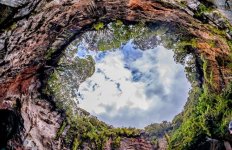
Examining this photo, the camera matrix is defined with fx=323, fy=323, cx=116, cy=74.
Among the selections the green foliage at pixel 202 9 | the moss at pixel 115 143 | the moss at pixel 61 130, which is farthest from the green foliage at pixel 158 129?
the green foliage at pixel 202 9

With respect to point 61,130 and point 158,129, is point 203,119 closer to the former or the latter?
point 158,129

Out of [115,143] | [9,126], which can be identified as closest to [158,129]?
[115,143]

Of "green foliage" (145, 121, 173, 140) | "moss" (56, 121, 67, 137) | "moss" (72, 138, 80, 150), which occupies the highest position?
"green foliage" (145, 121, 173, 140)

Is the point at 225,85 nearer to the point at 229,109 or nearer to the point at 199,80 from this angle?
the point at 229,109

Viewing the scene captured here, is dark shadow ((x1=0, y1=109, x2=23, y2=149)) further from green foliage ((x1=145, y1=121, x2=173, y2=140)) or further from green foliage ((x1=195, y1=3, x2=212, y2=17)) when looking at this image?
green foliage ((x1=195, y1=3, x2=212, y2=17))

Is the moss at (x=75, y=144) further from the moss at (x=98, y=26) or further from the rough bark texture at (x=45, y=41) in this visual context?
the moss at (x=98, y=26)

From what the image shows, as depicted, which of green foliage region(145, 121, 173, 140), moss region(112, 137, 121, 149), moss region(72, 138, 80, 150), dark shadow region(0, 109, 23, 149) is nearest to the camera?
dark shadow region(0, 109, 23, 149)

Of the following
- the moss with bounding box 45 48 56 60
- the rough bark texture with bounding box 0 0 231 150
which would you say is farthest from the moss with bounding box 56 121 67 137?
the moss with bounding box 45 48 56 60

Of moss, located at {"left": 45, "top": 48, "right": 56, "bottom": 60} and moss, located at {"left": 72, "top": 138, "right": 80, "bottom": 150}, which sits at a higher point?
moss, located at {"left": 45, "top": 48, "right": 56, "bottom": 60}

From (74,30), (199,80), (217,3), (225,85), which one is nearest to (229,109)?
(225,85)
